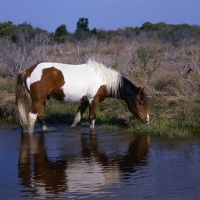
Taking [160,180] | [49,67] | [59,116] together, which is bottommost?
[160,180]

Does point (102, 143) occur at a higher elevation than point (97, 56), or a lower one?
lower

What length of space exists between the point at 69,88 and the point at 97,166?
3448mm

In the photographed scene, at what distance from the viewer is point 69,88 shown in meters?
11.0

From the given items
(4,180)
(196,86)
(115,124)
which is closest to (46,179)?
(4,180)

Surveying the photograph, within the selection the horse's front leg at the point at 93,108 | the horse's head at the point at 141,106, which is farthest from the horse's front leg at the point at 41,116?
the horse's head at the point at 141,106

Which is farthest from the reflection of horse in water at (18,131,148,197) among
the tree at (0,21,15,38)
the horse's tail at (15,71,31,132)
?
the tree at (0,21,15,38)

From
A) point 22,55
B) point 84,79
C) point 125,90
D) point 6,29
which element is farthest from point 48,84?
point 6,29

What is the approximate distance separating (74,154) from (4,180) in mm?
2032

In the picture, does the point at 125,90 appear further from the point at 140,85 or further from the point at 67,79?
the point at 140,85

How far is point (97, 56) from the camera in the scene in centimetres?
1616

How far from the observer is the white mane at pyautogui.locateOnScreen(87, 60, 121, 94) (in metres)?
11.2

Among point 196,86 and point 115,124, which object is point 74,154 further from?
point 196,86

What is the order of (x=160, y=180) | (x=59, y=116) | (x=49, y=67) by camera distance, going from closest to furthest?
(x=160, y=180), (x=49, y=67), (x=59, y=116)

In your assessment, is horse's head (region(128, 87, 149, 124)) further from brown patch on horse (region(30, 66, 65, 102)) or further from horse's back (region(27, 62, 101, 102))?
brown patch on horse (region(30, 66, 65, 102))
